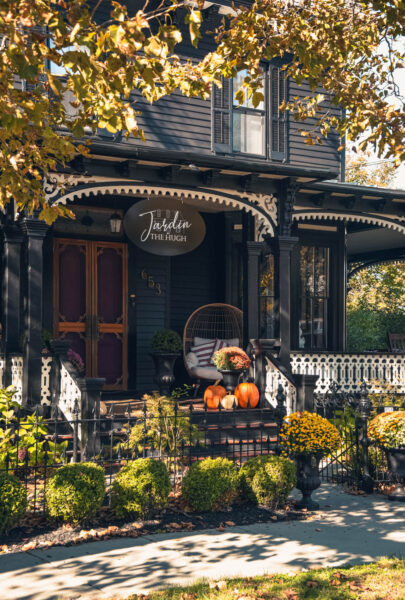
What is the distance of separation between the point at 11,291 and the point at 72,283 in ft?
9.49

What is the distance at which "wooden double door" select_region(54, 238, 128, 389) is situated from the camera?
1430 cm

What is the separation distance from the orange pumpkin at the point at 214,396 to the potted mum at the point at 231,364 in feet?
0.49

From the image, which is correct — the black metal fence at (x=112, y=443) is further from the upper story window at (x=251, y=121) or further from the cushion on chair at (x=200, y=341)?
the upper story window at (x=251, y=121)

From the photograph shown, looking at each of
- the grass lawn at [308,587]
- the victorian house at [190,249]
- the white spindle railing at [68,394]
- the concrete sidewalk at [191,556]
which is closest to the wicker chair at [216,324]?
the victorian house at [190,249]

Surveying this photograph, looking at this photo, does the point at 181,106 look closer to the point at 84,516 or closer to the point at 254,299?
the point at 254,299

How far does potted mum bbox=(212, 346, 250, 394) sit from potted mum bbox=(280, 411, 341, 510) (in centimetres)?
371

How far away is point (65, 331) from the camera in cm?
1423

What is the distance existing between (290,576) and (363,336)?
2001 cm

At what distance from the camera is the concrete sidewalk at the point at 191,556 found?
5859 mm

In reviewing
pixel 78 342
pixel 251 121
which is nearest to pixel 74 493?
pixel 78 342

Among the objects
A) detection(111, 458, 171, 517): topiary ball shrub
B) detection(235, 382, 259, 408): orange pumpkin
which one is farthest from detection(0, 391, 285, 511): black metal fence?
detection(235, 382, 259, 408): orange pumpkin

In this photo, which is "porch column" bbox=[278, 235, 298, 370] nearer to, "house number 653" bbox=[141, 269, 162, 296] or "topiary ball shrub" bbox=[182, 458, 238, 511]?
"house number 653" bbox=[141, 269, 162, 296]

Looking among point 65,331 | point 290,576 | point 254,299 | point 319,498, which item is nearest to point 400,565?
point 290,576

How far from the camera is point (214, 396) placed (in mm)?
12562
